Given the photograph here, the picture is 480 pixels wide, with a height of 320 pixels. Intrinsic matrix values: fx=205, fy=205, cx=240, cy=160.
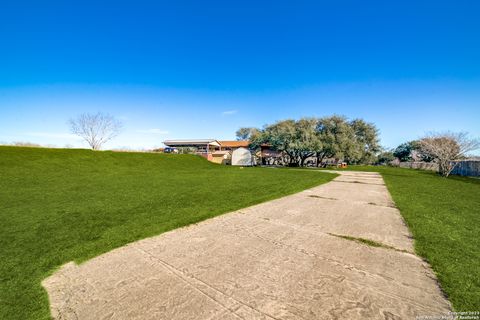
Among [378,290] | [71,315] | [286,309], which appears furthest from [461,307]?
[71,315]

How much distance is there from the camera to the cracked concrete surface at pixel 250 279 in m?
2.32

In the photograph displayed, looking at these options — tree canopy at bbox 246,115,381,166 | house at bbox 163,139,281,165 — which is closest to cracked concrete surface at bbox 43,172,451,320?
tree canopy at bbox 246,115,381,166

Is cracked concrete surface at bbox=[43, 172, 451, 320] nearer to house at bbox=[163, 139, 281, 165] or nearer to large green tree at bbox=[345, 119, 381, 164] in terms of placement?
house at bbox=[163, 139, 281, 165]

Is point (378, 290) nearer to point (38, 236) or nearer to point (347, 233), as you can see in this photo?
point (347, 233)

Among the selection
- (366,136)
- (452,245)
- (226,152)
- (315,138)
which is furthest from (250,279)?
(366,136)

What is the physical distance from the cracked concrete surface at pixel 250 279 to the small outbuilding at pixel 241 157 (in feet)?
133

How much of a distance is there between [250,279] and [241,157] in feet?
139

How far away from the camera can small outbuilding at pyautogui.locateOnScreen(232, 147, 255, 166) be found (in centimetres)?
4525

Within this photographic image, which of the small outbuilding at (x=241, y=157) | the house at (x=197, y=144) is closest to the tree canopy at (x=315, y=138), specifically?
the small outbuilding at (x=241, y=157)

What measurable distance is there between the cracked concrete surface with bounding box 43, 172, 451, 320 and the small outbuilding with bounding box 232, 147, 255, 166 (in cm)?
4041

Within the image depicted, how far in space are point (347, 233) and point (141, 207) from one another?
6459mm

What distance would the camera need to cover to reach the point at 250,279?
2.92 meters

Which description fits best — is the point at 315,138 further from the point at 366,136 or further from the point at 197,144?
the point at 197,144

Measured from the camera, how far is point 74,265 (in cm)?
336
